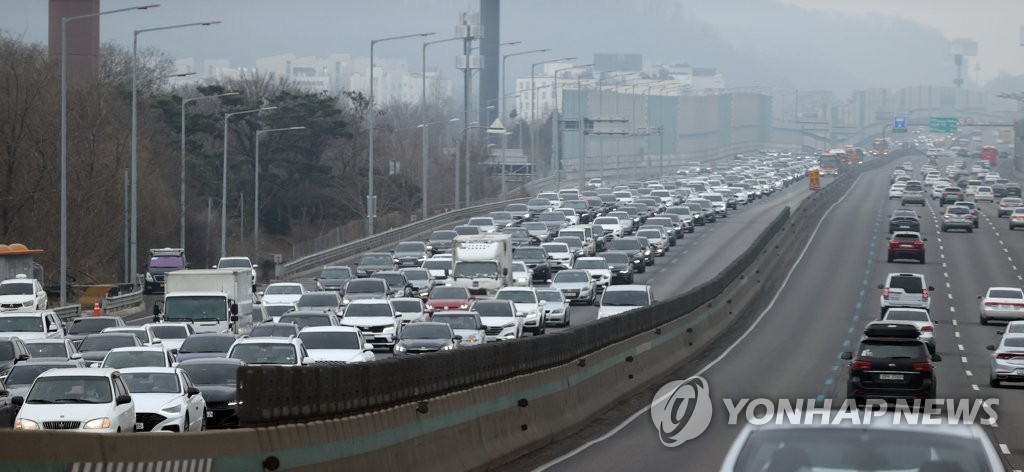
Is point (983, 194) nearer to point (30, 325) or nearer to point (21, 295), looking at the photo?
point (21, 295)

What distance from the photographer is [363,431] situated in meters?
17.0

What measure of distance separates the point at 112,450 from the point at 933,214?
101m

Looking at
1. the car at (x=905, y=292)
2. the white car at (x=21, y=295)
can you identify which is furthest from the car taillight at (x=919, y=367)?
the white car at (x=21, y=295)

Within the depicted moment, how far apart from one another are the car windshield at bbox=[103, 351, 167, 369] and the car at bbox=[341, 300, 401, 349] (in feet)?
48.1

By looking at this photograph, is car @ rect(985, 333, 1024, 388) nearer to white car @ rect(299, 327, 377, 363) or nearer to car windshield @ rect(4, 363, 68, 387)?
white car @ rect(299, 327, 377, 363)

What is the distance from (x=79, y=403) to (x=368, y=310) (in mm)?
22611

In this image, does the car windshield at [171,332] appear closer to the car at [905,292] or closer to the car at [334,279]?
the car at [334,279]

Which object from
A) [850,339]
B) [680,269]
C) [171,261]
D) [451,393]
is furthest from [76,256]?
[451,393]

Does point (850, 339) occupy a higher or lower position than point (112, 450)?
lower

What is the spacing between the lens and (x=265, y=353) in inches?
1214

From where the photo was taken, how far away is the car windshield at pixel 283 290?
187 feet

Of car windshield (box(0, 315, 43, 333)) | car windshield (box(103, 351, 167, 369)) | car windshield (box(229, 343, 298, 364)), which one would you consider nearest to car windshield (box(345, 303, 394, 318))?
car windshield (box(0, 315, 43, 333))

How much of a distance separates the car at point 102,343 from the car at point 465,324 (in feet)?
25.8

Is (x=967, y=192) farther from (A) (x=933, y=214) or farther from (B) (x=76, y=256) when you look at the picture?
(B) (x=76, y=256)
